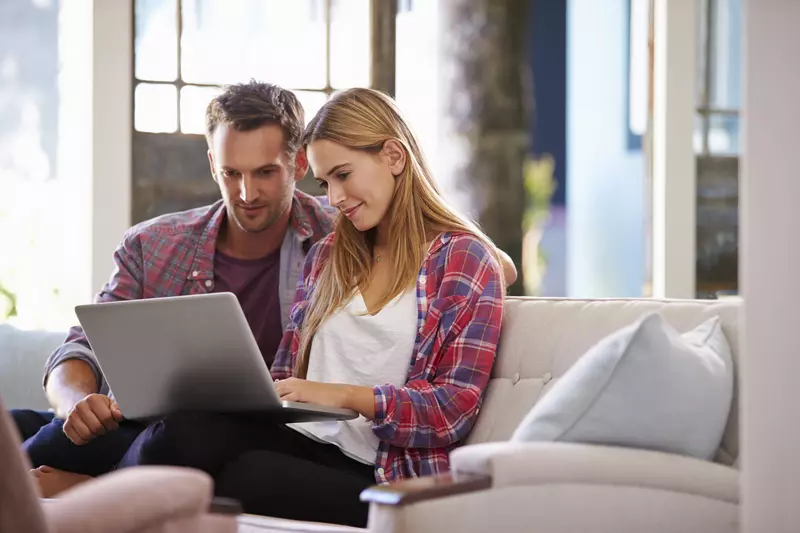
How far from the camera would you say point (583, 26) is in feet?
24.7

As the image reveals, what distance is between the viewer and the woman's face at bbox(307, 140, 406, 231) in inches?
88.4

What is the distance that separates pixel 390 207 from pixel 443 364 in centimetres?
41

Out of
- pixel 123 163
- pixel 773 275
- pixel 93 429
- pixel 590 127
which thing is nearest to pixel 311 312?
pixel 93 429

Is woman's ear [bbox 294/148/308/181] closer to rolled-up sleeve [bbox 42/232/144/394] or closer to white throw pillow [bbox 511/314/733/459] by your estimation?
rolled-up sleeve [bbox 42/232/144/394]

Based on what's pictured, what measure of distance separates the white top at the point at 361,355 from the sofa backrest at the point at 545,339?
0.64ft

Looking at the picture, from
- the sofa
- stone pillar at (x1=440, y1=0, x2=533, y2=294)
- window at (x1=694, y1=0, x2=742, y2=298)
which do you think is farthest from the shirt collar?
window at (x1=694, y1=0, x2=742, y2=298)

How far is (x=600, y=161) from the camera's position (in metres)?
7.50

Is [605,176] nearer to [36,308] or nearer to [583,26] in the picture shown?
[583,26]

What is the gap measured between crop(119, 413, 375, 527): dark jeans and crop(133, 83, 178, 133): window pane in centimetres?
246

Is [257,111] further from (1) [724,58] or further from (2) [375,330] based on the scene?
(1) [724,58]

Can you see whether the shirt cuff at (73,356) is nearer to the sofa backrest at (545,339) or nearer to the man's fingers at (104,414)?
the man's fingers at (104,414)

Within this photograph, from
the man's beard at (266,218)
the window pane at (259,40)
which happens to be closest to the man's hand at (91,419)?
the man's beard at (266,218)

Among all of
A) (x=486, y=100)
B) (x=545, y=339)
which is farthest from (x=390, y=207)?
(x=486, y=100)

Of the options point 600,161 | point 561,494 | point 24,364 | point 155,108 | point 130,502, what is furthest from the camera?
point 600,161
